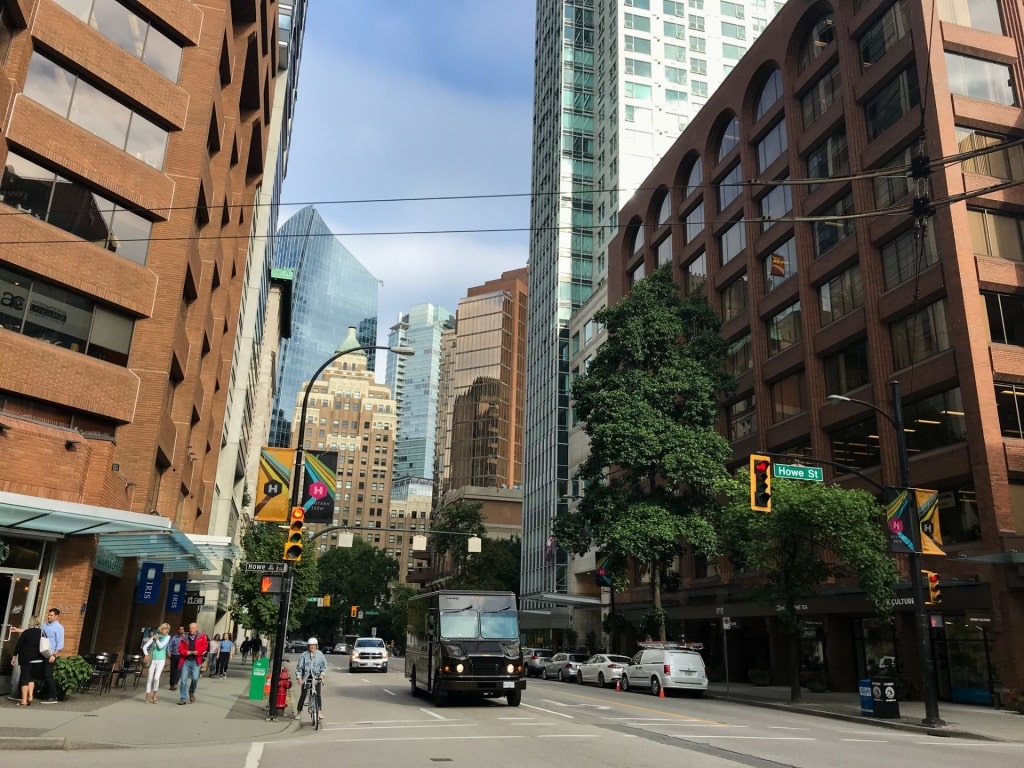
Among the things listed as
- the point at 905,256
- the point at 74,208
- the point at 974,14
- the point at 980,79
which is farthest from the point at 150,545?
the point at 974,14

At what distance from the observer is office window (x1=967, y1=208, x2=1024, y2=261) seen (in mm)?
30125

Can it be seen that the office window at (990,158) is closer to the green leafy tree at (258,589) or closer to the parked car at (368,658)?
the green leafy tree at (258,589)

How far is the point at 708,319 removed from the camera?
4303cm

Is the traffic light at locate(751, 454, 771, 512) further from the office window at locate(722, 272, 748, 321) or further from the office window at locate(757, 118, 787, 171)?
the office window at locate(757, 118, 787, 171)

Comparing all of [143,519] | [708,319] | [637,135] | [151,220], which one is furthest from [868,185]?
[637,135]

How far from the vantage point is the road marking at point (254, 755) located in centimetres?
1131

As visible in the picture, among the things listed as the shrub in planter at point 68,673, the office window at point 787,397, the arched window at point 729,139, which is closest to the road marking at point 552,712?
the shrub in planter at point 68,673

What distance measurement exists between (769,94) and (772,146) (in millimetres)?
3729

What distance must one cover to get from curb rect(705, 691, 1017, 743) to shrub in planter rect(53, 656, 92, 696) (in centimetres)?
1949

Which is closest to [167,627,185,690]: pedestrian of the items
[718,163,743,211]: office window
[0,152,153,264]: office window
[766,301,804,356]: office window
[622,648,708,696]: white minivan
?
[0,152,153,264]: office window

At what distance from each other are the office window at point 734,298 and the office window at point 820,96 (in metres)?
9.19

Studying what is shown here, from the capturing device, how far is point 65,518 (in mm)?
17672

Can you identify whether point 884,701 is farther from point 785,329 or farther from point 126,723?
point 785,329

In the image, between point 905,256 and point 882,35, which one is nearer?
point 905,256
